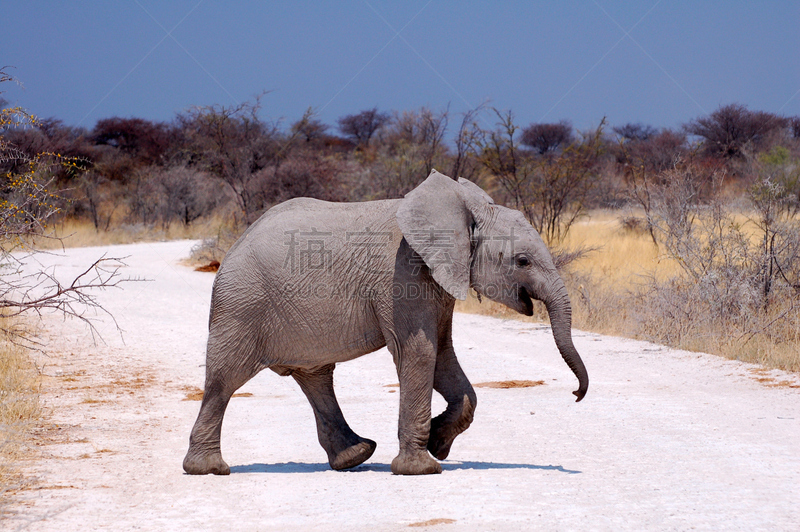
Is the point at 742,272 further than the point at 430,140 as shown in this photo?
No

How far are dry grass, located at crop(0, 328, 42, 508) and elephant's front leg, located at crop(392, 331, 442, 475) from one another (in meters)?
2.22

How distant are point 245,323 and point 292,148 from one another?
22313mm

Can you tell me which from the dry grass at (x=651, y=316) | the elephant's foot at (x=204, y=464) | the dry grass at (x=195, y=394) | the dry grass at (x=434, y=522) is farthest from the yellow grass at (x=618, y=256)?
the dry grass at (x=434, y=522)

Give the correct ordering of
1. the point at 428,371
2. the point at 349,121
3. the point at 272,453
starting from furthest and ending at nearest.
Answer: the point at 349,121 < the point at 272,453 < the point at 428,371

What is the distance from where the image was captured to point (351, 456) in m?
5.62

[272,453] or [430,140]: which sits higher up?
[430,140]

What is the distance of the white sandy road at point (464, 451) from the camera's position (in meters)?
4.39

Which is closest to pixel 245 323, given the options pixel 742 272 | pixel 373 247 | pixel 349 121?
pixel 373 247

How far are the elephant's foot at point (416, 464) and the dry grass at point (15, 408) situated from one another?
7.19 feet

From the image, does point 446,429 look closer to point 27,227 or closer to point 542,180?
point 27,227

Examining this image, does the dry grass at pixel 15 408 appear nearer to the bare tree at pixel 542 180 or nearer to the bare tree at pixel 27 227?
the bare tree at pixel 27 227

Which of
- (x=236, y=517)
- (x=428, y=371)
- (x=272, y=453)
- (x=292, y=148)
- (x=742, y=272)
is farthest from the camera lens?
(x=292, y=148)

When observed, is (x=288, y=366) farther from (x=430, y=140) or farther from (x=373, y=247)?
(x=430, y=140)

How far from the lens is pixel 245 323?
531 cm
